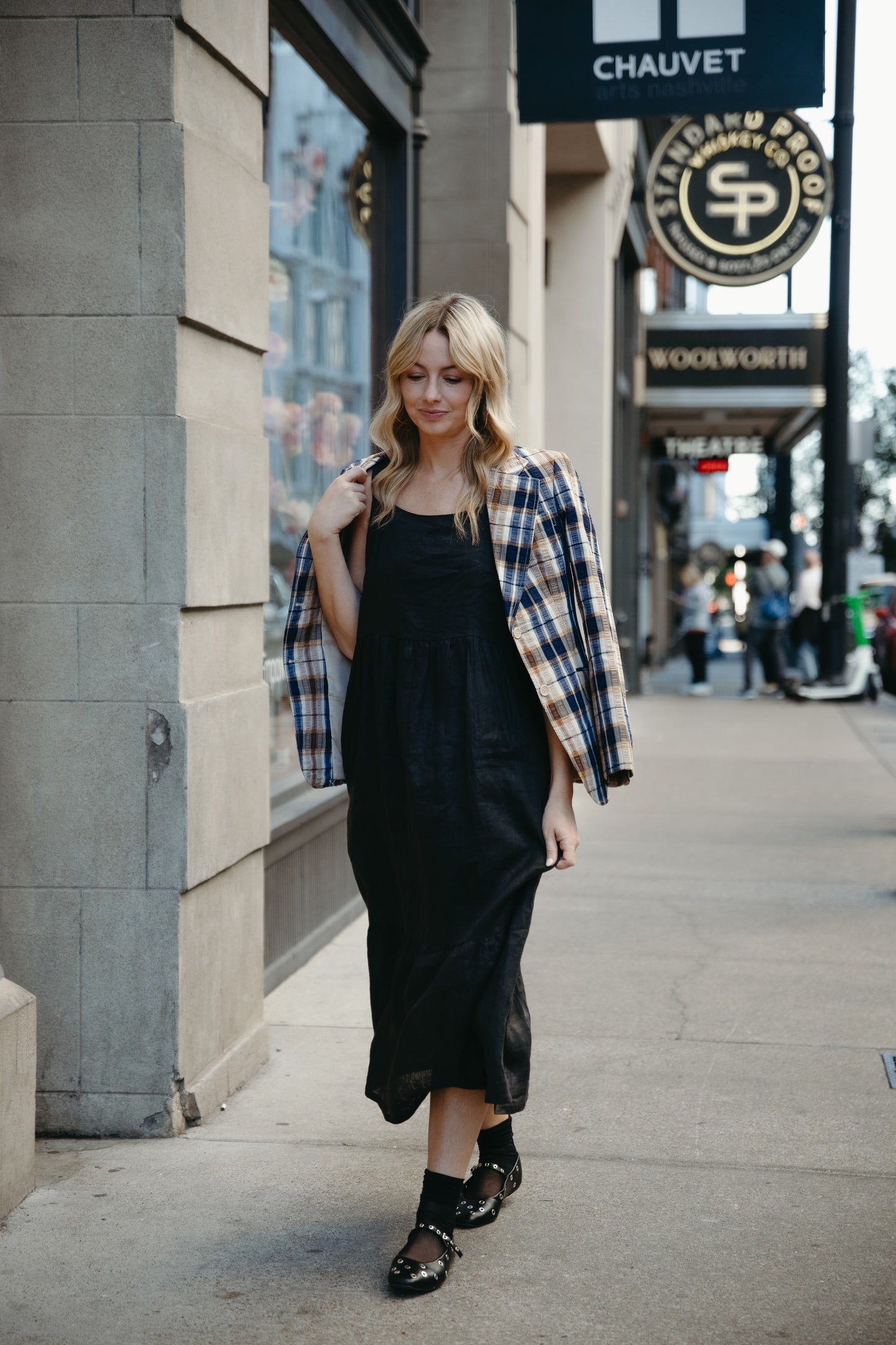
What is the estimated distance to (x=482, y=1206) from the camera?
347 cm

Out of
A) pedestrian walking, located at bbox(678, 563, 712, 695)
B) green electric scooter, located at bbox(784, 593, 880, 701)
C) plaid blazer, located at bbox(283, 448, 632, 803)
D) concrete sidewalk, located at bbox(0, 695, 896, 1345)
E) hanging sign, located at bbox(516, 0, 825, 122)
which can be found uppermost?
hanging sign, located at bbox(516, 0, 825, 122)

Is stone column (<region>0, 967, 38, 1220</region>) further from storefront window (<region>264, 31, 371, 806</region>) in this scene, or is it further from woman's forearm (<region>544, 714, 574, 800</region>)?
storefront window (<region>264, 31, 371, 806</region>)

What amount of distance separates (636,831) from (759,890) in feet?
5.36

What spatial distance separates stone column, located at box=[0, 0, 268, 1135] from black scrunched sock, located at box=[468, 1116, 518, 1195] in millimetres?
854

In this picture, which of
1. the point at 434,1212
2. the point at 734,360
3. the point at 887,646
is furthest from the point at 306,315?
the point at 734,360

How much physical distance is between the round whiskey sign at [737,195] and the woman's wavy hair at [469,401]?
481 inches

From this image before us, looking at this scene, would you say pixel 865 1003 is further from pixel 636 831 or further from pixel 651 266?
pixel 651 266

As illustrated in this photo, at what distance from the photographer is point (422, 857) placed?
3266 mm

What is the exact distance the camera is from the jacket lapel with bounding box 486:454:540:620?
3.27m

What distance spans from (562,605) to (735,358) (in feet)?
47.6

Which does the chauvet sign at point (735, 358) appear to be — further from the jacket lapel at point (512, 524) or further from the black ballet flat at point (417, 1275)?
the black ballet flat at point (417, 1275)

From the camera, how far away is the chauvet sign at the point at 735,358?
666 inches

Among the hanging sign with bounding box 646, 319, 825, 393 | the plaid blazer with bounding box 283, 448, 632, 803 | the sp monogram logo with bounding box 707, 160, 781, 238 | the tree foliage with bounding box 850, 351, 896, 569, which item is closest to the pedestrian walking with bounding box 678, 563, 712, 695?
the hanging sign with bounding box 646, 319, 825, 393

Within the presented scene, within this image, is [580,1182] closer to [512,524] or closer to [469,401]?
[512,524]
